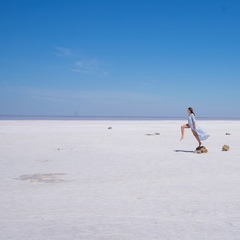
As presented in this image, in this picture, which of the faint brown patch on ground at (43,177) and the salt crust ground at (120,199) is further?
the faint brown patch on ground at (43,177)

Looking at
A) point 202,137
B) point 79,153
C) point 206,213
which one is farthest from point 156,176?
point 202,137

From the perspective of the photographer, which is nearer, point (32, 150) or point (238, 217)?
point (238, 217)

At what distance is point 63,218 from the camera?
5312mm

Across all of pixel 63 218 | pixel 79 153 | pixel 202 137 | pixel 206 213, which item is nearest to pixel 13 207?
pixel 63 218

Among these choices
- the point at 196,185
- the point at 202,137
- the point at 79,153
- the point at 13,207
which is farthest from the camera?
the point at 202,137

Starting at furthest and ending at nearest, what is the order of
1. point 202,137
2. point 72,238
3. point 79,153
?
point 202,137, point 79,153, point 72,238

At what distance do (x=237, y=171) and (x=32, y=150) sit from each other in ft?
27.7

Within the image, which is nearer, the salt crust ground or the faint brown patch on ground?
the salt crust ground

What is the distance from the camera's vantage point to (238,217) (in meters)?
5.36

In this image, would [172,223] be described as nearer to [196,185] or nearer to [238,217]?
[238,217]

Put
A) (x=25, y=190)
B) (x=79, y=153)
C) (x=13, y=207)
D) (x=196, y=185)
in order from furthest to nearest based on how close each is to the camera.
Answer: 1. (x=79, y=153)
2. (x=196, y=185)
3. (x=25, y=190)
4. (x=13, y=207)

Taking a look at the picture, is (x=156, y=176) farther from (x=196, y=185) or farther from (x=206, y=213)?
(x=206, y=213)

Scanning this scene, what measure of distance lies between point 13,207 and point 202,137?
409 inches

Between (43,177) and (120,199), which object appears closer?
(120,199)
